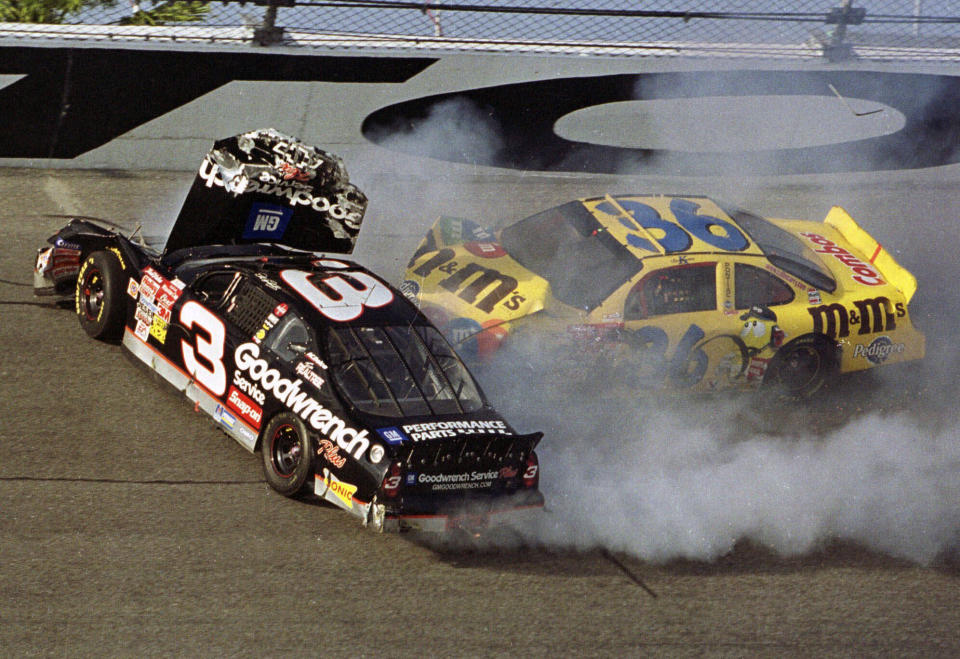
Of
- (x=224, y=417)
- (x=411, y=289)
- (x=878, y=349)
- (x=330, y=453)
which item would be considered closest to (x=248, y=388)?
(x=224, y=417)

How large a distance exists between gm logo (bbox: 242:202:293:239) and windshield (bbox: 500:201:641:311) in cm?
170

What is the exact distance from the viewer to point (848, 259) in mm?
9258

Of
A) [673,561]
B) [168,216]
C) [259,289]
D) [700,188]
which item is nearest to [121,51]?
[168,216]

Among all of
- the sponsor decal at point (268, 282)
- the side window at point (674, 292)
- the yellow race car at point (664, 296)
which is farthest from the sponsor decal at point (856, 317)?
the sponsor decal at point (268, 282)

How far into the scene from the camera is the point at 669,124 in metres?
12.3

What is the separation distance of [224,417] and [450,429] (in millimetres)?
1495

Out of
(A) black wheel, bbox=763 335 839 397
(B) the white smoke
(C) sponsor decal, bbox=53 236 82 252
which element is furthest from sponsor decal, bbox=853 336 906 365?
(C) sponsor decal, bbox=53 236 82 252

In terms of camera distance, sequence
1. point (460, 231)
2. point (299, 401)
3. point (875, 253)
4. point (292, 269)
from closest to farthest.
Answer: point (299, 401), point (292, 269), point (460, 231), point (875, 253)

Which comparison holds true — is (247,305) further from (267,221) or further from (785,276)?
(785,276)

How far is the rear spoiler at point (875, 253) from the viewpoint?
29.7ft

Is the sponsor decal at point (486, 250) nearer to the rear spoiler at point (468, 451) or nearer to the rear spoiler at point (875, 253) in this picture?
the rear spoiler at point (468, 451)

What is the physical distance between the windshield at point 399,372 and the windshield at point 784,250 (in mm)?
3057

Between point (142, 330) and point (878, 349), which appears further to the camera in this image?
point (878, 349)

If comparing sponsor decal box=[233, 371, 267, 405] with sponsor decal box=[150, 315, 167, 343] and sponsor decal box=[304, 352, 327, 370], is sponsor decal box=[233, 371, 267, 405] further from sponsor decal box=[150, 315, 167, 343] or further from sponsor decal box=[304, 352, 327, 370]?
sponsor decal box=[150, 315, 167, 343]
